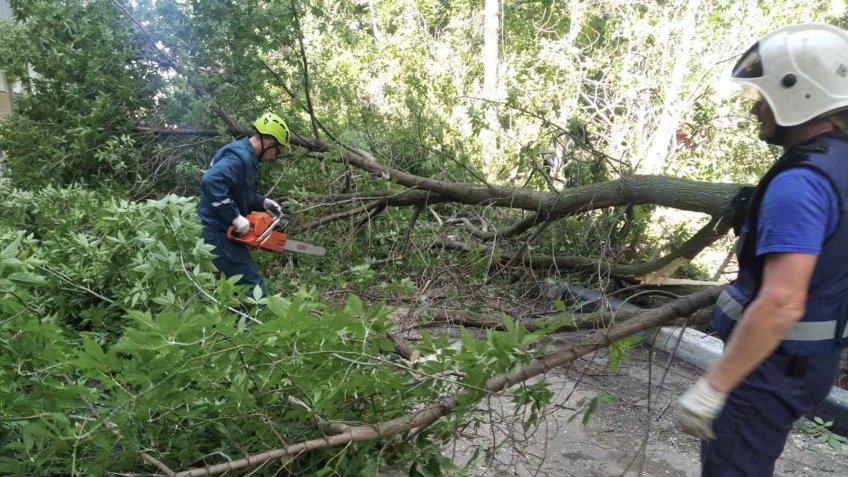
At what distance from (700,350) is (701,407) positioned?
2619 millimetres

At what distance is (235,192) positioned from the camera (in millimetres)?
3906

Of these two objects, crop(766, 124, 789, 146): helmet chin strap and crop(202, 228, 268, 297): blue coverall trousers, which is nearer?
crop(766, 124, 789, 146): helmet chin strap

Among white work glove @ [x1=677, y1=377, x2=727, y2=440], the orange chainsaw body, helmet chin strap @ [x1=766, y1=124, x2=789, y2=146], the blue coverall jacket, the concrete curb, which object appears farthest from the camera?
the orange chainsaw body

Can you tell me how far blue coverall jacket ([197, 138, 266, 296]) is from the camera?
12.1ft

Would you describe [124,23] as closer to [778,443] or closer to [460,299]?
[460,299]

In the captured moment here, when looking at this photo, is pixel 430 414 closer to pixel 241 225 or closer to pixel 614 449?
pixel 614 449

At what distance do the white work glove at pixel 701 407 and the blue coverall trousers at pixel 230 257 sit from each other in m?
2.95

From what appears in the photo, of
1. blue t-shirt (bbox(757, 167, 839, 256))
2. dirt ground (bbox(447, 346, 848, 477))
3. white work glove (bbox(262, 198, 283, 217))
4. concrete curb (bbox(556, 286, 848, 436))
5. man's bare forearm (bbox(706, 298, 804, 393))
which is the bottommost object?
dirt ground (bbox(447, 346, 848, 477))

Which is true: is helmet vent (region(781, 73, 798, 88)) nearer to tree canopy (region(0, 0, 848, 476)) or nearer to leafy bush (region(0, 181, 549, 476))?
tree canopy (region(0, 0, 848, 476))

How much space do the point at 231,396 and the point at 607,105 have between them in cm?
820

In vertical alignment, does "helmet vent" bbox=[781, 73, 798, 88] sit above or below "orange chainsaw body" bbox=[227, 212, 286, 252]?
above

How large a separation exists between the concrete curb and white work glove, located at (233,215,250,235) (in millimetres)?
2371

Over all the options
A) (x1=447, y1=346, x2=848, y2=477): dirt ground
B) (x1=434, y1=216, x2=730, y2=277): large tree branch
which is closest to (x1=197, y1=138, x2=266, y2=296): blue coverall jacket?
(x1=434, y1=216, x2=730, y2=277): large tree branch

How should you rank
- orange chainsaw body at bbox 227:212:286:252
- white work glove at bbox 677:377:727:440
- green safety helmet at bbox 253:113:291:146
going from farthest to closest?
1. green safety helmet at bbox 253:113:291:146
2. orange chainsaw body at bbox 227:212:286:252
3. white work glove at bbox 677:377:727:440
